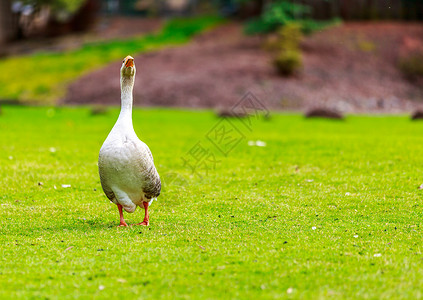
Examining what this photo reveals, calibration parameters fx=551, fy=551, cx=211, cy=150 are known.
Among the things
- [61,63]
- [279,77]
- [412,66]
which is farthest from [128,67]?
[61,63]

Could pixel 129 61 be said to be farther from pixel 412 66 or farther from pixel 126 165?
pixel 412 66

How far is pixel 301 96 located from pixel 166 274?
26.9m

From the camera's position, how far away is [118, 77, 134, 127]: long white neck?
8.18 metres

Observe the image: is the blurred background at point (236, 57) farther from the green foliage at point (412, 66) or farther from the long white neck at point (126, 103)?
the long white neck at point (126, 103)

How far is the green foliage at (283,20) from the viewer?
36.8 m

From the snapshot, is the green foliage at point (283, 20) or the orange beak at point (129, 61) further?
the green foliage at point (283, 20)

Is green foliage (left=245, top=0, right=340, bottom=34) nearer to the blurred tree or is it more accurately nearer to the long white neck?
the blurred tree

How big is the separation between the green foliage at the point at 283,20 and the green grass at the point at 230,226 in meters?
21.4

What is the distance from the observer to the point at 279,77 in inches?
1361

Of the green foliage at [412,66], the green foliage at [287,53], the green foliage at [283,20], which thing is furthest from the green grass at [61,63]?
the green foliage at [412,66]

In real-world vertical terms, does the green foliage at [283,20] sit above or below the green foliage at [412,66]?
above

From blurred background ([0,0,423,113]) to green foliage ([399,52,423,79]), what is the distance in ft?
0.22

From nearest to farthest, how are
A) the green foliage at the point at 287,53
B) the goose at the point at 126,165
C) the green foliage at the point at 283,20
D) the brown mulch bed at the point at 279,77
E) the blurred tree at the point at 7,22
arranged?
the goose at the point at 126,165, the brown mulch bed at the point at 279,77, the green foliage at the point at 287,53, the green foliage at the point at 283,20, the blurred tree at the point at 7,22

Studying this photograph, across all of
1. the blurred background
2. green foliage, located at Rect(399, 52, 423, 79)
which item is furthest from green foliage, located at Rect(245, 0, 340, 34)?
green foliage, located at Rect(399, 52, 423, 79)
